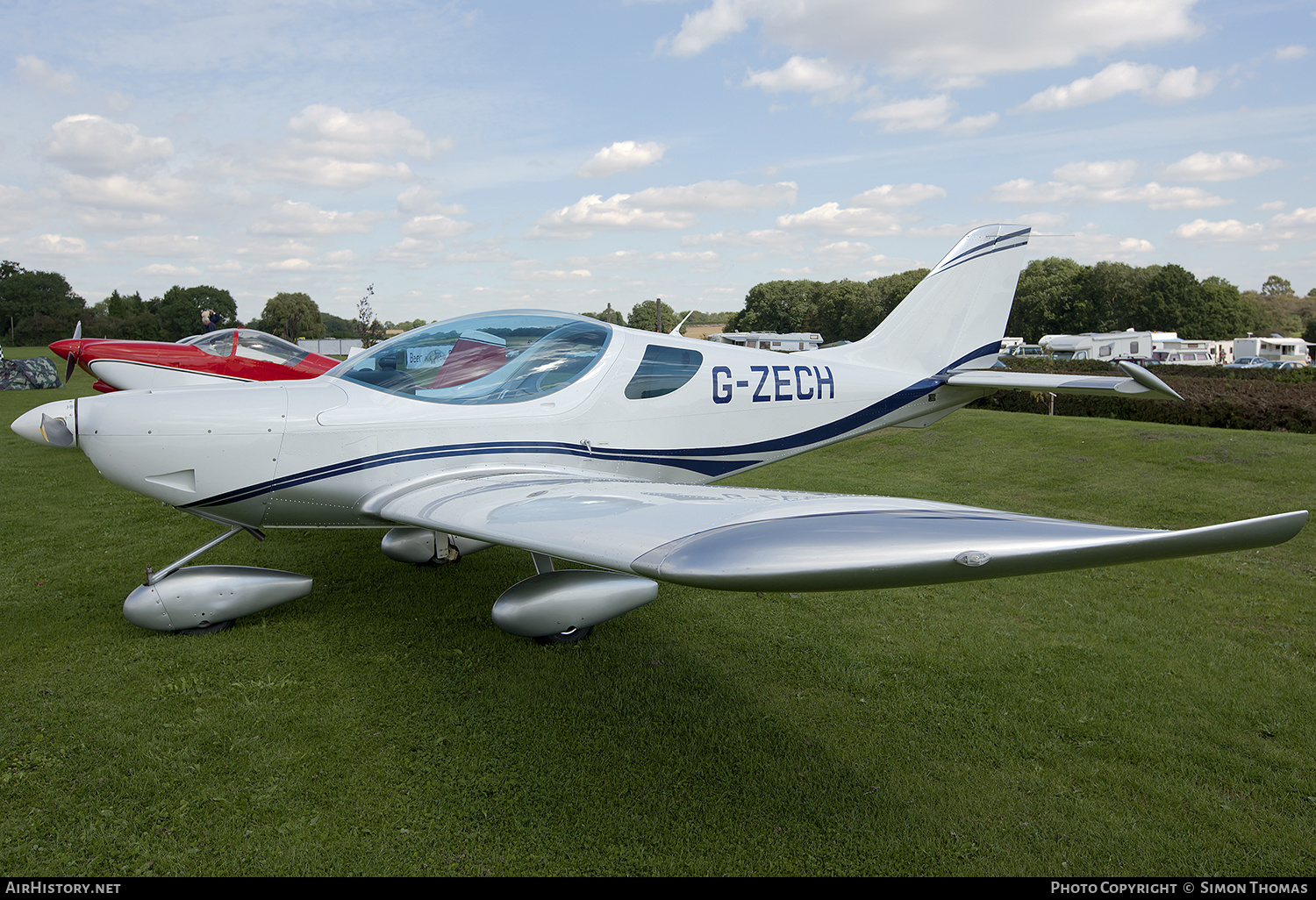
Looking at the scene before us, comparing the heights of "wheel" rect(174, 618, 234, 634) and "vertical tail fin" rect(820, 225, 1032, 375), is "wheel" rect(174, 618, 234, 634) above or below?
below

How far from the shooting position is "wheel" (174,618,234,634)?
14.9 ft

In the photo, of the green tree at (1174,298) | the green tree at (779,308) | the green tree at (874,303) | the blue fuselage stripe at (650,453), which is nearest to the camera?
the blue fuselage stripe at (650,453)

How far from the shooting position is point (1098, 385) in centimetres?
533

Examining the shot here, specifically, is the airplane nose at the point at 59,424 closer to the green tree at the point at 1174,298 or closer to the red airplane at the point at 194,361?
the red airplane at the point at 194,361

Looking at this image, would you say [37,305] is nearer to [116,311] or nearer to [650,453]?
[116,311]

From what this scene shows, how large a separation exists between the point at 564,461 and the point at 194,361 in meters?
7.76

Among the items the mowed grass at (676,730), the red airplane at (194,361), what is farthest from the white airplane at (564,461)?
the red airplane at (194,361)

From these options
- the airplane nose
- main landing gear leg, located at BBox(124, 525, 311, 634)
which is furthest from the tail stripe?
the airplane nose

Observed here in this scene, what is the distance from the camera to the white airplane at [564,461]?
2.17 meters

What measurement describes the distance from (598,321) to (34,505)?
24.8ft

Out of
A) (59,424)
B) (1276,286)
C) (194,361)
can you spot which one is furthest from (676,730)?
(1276,286)

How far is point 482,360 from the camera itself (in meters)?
4.76

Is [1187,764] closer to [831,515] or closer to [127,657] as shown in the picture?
[831,515]

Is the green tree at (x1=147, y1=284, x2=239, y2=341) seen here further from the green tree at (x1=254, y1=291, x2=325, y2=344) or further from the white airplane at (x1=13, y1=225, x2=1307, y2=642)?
the white airplane at (x1=13, y1=225, x2=1307, y2=642)
